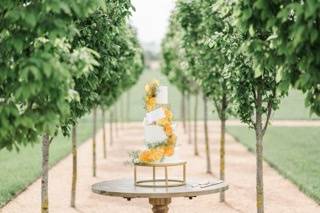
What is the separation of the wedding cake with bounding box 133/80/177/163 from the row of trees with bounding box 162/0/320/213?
1.64 m

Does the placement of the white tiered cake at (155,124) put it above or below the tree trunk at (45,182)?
above

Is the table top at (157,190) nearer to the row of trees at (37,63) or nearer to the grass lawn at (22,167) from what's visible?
the row of trees at (37,63)

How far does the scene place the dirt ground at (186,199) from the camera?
17.2 meters

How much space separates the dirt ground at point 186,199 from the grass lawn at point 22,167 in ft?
1.07

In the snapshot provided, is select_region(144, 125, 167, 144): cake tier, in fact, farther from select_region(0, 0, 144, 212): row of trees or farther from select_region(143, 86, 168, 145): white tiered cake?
select_region(0, 0, 144, 212): row of trees

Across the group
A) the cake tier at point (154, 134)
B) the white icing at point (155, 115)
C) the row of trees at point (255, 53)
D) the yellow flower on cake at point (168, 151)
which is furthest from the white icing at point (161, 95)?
the row of trees at point (255, 53)

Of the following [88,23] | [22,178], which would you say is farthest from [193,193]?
[22,178]

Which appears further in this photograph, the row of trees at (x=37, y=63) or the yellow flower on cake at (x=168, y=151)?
the yellow flower on cake at (x=168, y=151)

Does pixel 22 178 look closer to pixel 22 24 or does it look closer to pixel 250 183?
pixel 250 183

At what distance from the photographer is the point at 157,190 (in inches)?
467

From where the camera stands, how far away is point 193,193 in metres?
11.5

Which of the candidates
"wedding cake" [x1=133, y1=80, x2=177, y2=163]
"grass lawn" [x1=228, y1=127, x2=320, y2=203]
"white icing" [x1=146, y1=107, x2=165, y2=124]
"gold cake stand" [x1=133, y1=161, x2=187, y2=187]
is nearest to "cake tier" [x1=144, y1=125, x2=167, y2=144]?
"wedding cake" [x1=133, y1=80, x2=177, y2=163]

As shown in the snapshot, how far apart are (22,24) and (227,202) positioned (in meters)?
10.9

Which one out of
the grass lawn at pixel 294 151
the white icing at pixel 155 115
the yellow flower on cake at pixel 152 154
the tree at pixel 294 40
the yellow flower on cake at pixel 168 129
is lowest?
the grass lawn at pixel 294 151
